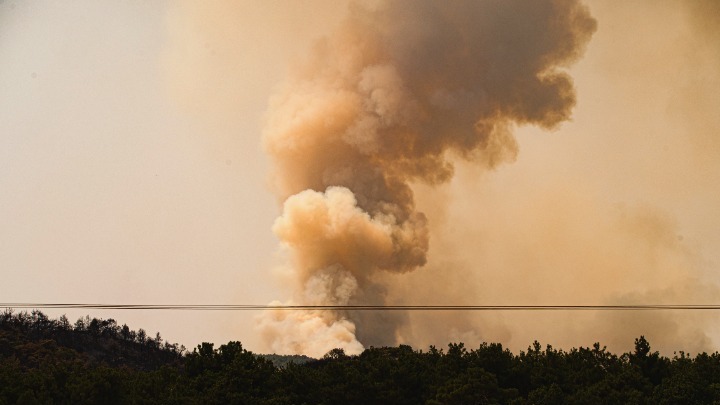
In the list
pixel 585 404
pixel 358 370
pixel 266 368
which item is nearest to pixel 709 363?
pixel 585 404

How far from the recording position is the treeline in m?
43.8

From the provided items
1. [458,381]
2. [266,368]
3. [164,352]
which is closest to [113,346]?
[164,352]

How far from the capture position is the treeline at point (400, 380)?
43.8 metres

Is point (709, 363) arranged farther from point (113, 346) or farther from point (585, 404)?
point (113, 346)

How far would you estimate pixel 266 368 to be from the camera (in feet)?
162

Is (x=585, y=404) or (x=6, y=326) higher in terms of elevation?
(x=6, y=326)

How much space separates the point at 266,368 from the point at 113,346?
75.3 m

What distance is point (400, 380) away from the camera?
49.2 m

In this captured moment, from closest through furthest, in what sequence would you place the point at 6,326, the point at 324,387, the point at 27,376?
the point at 27,376, the point at 324,387, the point at 6,326

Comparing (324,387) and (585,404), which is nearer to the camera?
(585,404)

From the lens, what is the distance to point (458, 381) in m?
46.5

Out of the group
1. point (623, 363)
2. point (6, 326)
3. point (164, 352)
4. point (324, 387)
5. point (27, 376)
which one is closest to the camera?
point (27, 376)

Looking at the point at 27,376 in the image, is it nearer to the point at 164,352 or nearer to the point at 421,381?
the point at 421,381

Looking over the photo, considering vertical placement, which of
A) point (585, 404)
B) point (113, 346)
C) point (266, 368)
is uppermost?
point (113, 346)
